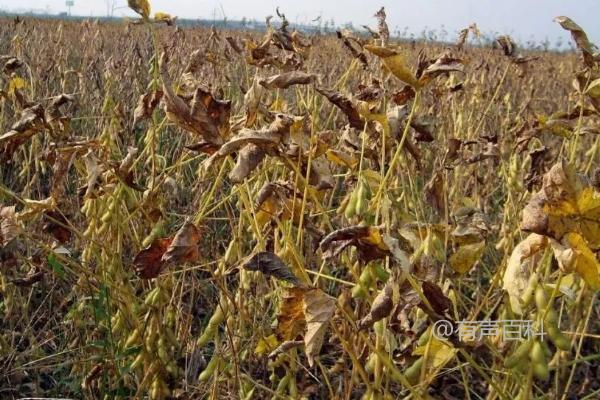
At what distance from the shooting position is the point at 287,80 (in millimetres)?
904

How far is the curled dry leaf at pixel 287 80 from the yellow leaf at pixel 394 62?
11 cm

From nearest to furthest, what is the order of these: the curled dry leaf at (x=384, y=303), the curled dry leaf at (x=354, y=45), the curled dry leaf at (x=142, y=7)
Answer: the curled dry leaf at (x=384, y=303) → the curled dry leaf at (x=142, y=7) → the curled dry leaf at (x=354, y=45)

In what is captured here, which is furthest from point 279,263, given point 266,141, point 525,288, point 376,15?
point 376,15

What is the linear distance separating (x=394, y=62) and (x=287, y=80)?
16 centimetres

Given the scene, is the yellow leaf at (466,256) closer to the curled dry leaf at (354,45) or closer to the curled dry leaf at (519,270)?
the curled dry leaf at (519,270)

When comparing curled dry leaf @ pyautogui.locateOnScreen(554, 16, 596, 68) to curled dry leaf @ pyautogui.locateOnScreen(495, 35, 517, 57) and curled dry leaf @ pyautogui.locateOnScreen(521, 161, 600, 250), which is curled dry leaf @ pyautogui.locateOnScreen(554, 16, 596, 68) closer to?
curled dry leaf @ pyautogui.locateOnScreen(521, 161, 600, 250)

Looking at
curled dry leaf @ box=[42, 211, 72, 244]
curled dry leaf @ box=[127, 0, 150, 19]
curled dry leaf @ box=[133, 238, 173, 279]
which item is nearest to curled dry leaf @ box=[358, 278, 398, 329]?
curled dry leaf @ box=[133, 238, 173, 279]

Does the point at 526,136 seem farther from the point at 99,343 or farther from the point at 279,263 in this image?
the point at 99,343

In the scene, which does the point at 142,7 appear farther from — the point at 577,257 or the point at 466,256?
the point at 577,257

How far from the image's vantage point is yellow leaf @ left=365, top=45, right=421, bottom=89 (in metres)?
0.79

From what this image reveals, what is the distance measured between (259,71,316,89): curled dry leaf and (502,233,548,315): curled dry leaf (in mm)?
328

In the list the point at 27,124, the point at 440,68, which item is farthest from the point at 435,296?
the point at 27,124

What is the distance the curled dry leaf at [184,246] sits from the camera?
82 cm

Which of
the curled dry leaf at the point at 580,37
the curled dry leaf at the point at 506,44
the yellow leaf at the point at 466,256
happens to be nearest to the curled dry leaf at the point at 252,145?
the yellow leaf at the point at 466,256
